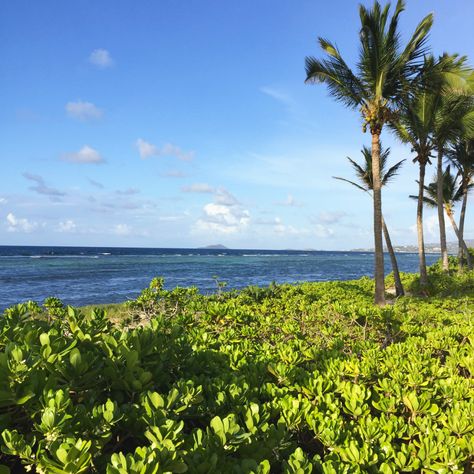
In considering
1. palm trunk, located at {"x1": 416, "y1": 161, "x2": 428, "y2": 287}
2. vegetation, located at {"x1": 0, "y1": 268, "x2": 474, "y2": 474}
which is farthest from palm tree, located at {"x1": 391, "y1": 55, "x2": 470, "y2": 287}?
vegetation, located at {"x1": 0, "y1": 268, "x2": 474, "y2": 474}

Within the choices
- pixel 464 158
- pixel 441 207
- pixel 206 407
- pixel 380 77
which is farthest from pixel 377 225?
pixel 464 158

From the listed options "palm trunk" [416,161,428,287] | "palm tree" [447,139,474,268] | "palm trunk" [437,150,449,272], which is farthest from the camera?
"palm tree" [447,139,474,268]

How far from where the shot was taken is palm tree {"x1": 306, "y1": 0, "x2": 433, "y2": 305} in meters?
10.1

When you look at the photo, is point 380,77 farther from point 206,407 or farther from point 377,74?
point 206,407

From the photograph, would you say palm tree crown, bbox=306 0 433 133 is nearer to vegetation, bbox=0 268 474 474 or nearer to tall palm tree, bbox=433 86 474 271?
tall palm tree, bbox=433 86 474 271

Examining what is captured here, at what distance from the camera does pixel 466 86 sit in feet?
39.7

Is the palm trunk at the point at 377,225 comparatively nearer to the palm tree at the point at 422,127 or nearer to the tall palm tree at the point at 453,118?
the palm tree at the point at 422,127

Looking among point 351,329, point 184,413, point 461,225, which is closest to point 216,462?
point 184,413

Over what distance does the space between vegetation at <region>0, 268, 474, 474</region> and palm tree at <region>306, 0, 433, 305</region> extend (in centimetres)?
796

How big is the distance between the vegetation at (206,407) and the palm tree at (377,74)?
796 cm

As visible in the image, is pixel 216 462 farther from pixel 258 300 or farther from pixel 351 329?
pixel 258 300

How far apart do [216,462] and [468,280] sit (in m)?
17.3

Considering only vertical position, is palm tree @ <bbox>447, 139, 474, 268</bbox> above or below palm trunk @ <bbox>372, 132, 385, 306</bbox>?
above

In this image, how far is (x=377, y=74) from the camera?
10375 millimetres
